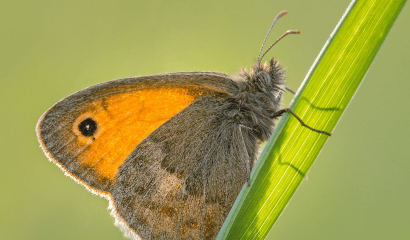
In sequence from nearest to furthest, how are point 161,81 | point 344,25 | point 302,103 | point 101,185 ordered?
point 344,25 < point 302,103 < point 161,81 < point 101,185

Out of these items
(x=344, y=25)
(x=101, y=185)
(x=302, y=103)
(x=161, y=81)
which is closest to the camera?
(x=344, y=25)

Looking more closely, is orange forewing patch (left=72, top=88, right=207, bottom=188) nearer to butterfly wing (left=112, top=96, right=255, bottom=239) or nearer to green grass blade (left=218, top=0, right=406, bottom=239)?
butterfly wing (left=112, top=96, right=255, bottom=239)

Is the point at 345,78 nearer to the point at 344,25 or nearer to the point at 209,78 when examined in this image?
the point at 344,25

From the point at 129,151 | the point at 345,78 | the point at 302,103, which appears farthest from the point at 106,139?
the point at 345,78

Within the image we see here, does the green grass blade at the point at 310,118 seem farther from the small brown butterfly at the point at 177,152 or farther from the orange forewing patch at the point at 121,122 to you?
the orange forewing patch at the point at 121,122

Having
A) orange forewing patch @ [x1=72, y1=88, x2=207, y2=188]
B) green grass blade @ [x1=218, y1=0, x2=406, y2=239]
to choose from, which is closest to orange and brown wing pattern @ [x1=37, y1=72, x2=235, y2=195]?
orange forewing patch @ [x1=72, y1=88, x2=207, y2=188]

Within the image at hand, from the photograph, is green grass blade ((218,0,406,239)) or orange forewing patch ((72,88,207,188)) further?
orange forewing patch ((72,88,207,188))

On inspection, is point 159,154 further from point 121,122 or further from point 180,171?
point 121,122

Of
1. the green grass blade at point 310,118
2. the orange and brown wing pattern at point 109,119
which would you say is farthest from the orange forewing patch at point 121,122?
the green grass blade at point 310,118
